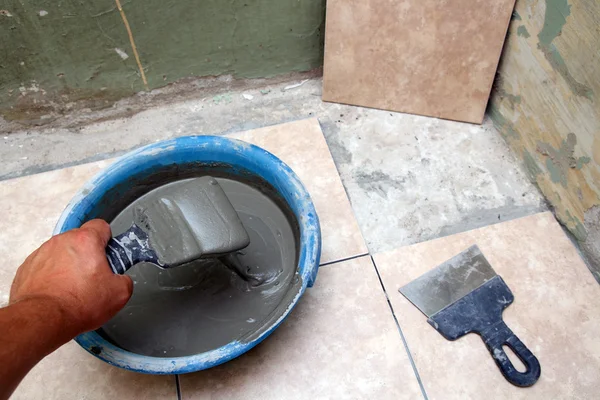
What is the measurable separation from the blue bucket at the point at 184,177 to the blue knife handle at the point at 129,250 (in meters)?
0.16

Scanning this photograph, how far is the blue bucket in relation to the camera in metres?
1.09

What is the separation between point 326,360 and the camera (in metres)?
1.38

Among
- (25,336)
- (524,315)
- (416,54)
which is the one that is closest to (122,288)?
(25,336)

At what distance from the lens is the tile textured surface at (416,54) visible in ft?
5.38

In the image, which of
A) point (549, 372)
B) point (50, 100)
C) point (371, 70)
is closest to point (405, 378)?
point (549, 372)

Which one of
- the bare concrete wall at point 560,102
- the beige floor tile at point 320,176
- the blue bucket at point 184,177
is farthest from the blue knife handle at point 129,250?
the bare concrete wall at point 560,102

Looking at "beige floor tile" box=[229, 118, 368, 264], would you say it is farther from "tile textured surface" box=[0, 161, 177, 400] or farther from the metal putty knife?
"tile textured surface" box=[0, 161, 177, 400]

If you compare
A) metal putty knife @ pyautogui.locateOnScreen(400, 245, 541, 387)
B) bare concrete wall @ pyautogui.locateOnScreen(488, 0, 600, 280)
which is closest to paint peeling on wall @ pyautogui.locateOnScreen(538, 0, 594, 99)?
bare concrete wall @ pyautogui.locateOnScreen(488, 0, 600, 280)

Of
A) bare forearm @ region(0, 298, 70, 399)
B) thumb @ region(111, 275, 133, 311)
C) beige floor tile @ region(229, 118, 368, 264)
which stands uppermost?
bare forearm @ region(0, 298, 70, 399)

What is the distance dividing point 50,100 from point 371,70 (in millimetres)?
1169

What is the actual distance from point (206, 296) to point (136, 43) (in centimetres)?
94

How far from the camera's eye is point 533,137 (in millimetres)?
1663

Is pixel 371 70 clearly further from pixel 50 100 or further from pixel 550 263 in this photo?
pixel 50 100

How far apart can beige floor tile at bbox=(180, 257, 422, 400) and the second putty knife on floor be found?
37 cm
